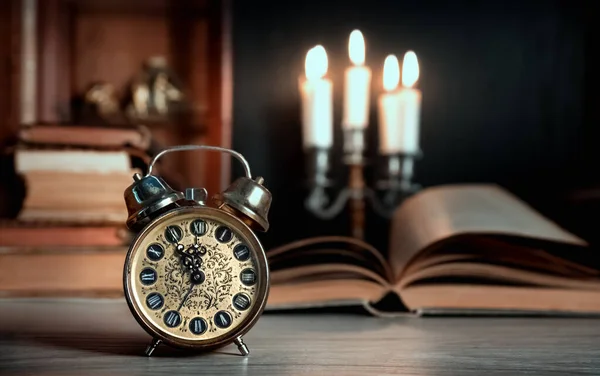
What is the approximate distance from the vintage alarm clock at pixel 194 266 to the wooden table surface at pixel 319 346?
1.1 inches

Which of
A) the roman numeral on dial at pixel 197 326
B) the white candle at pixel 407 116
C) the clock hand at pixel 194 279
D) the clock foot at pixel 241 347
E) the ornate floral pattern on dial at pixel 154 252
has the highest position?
the white candle at pixel 407 116

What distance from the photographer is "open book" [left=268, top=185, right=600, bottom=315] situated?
0.83 metres

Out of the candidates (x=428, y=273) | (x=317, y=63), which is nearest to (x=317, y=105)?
(x=317, y=63)

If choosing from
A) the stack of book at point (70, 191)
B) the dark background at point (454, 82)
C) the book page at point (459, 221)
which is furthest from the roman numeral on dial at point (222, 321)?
the dark background at point (454, 82)

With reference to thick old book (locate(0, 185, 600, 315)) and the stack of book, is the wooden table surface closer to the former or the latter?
thick old book (locate(0, 185, 600, 315))

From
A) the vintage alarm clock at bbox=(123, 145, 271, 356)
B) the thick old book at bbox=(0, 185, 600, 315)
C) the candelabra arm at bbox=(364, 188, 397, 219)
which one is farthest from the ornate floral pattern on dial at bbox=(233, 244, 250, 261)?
the candelabra arm at bbox=(364, 188, 397, 219)

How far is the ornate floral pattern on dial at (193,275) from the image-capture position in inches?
23.4

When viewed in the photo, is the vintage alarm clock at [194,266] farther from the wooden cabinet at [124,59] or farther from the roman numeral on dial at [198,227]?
the wooden cabinet at [124,59]

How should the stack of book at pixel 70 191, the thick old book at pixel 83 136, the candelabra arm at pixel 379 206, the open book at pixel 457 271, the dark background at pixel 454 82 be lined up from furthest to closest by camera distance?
the dark background at pixel 454 82 < the candelabra arm at pixel 379 206 < the thick old book at pixel 83 136 < the stack of book at pixel 70 191 < the open book at pixel 457 271

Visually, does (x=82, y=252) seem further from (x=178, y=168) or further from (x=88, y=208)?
(x=178, y=168)

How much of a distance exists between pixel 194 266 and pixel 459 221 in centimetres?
50

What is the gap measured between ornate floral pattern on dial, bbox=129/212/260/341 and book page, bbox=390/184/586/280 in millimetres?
337

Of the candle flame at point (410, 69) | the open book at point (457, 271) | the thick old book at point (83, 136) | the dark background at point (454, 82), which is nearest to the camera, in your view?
the open book at point (457, 271)

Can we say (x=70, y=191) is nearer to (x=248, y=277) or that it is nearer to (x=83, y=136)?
(x=83, y=136)
